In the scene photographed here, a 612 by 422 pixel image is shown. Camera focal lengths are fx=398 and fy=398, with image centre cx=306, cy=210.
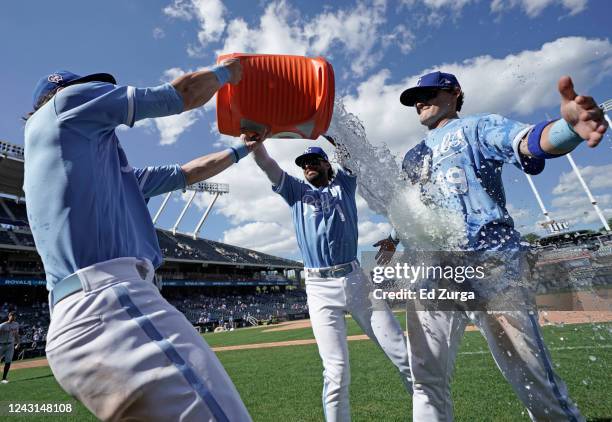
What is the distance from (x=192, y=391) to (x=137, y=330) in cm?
28

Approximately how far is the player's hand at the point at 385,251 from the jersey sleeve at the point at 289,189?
0.90 metres

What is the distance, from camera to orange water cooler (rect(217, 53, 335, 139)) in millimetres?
2711

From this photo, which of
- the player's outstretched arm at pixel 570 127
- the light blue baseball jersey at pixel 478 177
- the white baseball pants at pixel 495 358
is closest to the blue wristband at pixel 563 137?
the player's outstretched arm at pixel 570 127

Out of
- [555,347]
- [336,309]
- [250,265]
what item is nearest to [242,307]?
[250,265]

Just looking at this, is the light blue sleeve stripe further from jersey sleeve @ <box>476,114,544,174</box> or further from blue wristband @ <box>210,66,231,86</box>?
jersey sleeve @ <box>476,114,544,174</box>

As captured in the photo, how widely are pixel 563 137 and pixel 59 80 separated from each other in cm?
219

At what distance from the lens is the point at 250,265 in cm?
4931

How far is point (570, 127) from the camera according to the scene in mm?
1581

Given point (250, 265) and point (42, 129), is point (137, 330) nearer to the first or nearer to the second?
point (42, 129)

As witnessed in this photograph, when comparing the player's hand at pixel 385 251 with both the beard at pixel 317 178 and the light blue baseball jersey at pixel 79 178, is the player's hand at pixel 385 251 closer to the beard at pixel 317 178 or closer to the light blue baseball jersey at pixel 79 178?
the beard at pixel 317 178

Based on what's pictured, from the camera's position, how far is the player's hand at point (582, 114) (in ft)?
4.80

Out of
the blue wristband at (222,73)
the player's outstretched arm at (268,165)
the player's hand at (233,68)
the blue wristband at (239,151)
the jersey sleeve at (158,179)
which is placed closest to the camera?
the blue wristband at (222,73)

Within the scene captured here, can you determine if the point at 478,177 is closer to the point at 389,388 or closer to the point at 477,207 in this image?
the point at 477,207

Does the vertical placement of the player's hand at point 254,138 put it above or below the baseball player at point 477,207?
above
